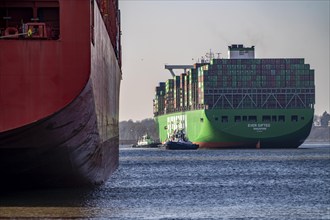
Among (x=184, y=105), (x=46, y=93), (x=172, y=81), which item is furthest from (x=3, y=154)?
(x=172, y=81)

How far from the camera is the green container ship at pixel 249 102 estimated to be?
380ft

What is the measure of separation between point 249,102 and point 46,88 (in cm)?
9881

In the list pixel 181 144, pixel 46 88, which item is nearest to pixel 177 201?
pixel 46 88

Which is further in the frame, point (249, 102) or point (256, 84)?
point (256, 84)

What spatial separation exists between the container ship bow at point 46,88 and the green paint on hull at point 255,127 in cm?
8796

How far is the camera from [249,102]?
403 ft

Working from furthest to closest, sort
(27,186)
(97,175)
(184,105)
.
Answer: (184,105), (97,175), (27,186)

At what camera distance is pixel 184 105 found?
5561 inches

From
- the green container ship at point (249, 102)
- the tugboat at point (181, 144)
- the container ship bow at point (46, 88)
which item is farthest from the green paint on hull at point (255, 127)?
the container ship bow at point (46, 88)

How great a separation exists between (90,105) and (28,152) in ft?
7.83

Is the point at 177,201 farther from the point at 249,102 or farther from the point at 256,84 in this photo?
the point at 256,84

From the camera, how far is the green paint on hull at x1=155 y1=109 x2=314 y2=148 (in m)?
115

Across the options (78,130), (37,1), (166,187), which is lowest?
(166,187)

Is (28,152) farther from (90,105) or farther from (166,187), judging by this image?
(166,187)
